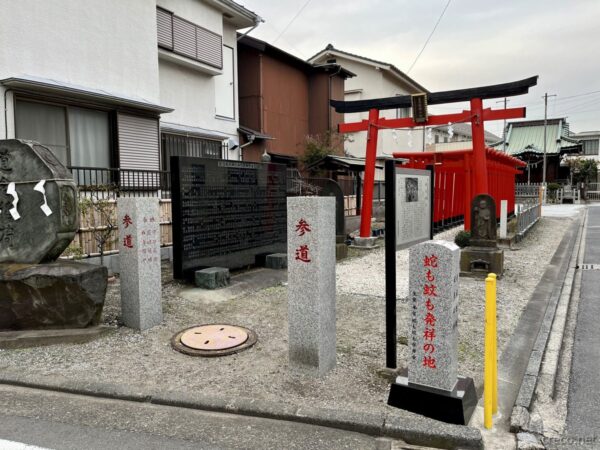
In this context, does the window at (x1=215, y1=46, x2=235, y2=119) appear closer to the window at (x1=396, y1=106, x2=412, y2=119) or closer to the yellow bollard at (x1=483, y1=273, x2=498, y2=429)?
the yellow bollard at (x1=483, y1=273, x2=498, y2=429)

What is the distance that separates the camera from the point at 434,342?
3.81 metres

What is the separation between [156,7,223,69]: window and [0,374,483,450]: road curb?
1135 centimetres

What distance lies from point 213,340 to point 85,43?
325 inches

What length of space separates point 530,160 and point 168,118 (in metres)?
40.3

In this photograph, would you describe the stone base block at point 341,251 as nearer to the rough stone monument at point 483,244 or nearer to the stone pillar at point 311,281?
the rough stone monument at point 483,244

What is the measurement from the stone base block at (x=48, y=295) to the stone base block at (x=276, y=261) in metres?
4.90

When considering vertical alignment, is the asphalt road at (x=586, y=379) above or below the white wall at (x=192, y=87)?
below

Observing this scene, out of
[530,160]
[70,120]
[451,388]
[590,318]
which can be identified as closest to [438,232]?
[590,318]

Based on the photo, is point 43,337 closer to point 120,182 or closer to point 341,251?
point 120,182

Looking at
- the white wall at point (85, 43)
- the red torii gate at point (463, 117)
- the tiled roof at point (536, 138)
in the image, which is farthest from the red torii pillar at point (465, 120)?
the tiled roof at point (536, 138)

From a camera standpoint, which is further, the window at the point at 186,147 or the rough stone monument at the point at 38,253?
the window at the point at 186,147

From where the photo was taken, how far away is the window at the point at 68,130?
9336mm

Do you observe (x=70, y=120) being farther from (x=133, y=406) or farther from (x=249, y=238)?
(x=133, y=406)

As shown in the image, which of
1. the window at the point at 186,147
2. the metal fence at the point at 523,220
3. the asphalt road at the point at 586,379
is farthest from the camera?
the metal fence at the point at 523,220
